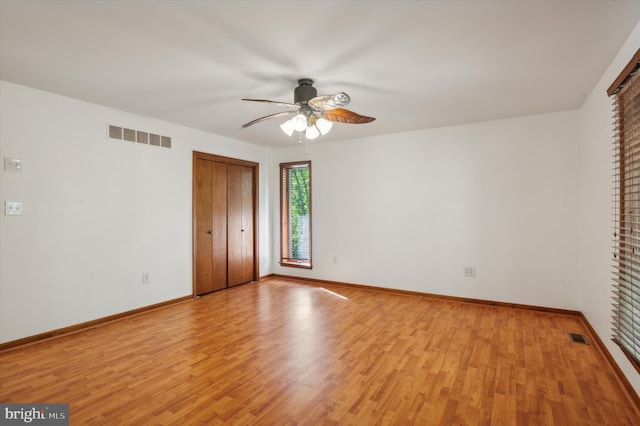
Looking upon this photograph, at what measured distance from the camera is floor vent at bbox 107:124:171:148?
149 inches

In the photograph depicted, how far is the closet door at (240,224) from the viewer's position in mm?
5391

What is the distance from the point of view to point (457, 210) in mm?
4531

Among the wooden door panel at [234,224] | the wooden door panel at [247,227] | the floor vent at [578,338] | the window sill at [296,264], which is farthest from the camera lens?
the window sill at [296,264]

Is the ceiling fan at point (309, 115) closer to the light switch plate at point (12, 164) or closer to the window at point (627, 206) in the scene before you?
the window at point (627, 206)

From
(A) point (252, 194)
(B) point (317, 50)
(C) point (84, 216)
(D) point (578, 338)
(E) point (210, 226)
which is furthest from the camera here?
(A) point (252, 194)

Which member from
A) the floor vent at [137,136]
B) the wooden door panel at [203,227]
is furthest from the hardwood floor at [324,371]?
the floor vent at [137,136]

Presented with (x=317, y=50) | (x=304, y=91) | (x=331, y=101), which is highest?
(x=317, y=50)

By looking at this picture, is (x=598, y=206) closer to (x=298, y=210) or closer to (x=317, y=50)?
(x=317, y=50)

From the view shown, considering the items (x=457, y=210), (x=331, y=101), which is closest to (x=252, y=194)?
(x=457, y=210)

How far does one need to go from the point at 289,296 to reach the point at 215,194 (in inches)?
79.3

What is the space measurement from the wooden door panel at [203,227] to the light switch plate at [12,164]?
1986mm

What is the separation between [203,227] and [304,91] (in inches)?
117

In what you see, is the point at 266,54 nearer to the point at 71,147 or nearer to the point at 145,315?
the point at 71,147

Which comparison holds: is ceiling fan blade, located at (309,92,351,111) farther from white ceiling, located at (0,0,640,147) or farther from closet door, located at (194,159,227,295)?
closet door, located at (194,159,227,295)
